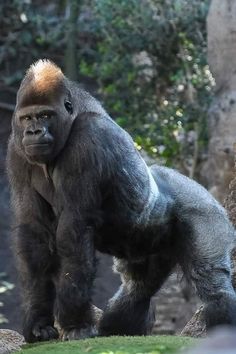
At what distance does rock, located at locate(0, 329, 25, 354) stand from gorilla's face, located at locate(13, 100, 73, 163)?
3.11ft

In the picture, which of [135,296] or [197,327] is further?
[197,327]

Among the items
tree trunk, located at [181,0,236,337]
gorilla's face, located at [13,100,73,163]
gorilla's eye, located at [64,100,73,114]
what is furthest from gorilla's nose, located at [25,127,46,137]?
tree trunk, located at [181,0,236,337]

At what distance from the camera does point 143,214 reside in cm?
607

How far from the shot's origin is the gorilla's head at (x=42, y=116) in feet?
18.5

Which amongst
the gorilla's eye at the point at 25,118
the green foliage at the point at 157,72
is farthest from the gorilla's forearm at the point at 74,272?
the green foliage at the point at 157,72

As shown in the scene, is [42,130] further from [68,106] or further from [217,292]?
[217,292]

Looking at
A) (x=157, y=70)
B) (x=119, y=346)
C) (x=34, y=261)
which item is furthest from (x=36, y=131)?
(x=157, y=70)

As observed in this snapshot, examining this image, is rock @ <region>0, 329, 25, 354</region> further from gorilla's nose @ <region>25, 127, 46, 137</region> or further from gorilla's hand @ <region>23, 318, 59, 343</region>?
gorilla's nose @ <region>25, 127, 46, 137</region>

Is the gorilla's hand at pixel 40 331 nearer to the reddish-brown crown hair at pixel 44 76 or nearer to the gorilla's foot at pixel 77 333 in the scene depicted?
the gorilla's foot at pixel 77 333

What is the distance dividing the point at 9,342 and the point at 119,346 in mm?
889

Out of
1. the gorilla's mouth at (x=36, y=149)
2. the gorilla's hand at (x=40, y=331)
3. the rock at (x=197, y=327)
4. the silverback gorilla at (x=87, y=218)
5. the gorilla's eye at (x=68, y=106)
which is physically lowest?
the rock at (x=197, y=327)

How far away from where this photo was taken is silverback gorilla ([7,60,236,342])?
5613mm

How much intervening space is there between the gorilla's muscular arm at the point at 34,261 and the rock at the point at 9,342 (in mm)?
94

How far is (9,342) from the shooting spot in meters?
5.81
